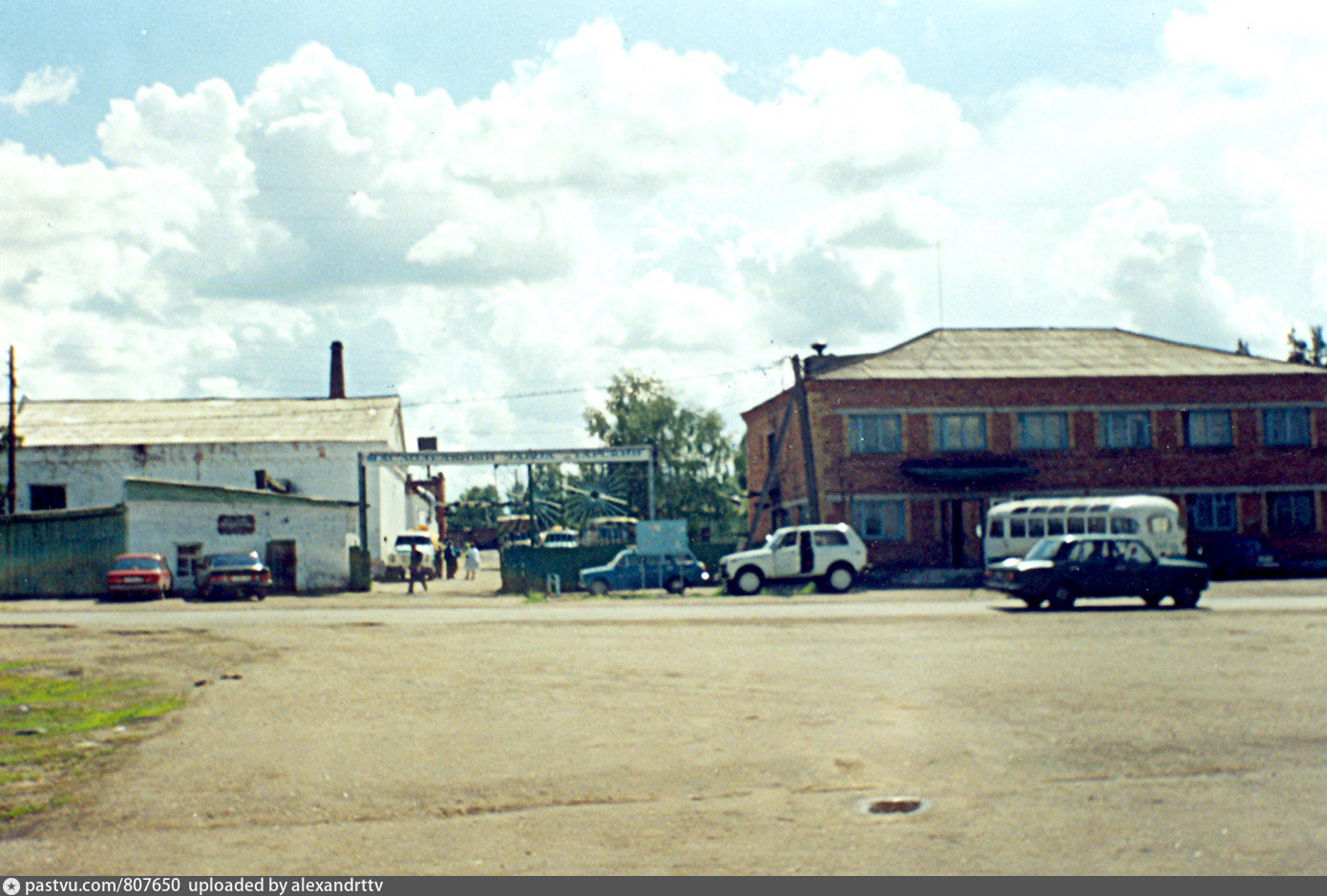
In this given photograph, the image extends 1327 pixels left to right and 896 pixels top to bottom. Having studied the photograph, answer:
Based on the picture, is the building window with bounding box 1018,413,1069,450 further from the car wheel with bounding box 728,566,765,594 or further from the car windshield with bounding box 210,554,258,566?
the car windshield with bounding box 210,554,258,566

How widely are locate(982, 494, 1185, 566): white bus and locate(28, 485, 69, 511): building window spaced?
38.1 meters

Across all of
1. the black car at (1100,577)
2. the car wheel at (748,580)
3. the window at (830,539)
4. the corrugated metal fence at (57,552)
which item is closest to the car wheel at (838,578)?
the window at (830,539)

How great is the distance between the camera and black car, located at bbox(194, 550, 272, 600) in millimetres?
35094

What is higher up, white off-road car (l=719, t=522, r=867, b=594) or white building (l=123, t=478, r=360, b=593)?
white building (l=123, t=478, r=360, b=593)

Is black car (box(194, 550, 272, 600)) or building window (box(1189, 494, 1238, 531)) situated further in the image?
building window (box(1189, 494, 1238, 531))

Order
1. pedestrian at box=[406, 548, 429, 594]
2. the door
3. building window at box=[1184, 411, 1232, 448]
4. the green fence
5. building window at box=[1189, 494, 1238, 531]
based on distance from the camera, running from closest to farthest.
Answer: the green fence < pedestrian at box=[406, 548, 429, 594] < the door < building window at box=[1189, 494, 1238, 531] < building window at box=[1184, 411, 1232, 448]

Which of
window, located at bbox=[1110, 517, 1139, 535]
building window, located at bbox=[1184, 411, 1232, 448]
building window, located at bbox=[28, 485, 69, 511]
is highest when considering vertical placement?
building window, located at bbox=[1184, 411, 1232, 448]

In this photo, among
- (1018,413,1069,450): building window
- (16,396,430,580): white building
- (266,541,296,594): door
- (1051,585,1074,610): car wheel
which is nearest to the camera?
(1051,585,1074,610): car wheel

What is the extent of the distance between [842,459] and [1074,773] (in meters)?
34.7

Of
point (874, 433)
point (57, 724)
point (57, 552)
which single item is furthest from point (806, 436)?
point (57, 724)

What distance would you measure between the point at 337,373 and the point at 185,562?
2995cm

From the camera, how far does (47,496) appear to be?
52.4 meters

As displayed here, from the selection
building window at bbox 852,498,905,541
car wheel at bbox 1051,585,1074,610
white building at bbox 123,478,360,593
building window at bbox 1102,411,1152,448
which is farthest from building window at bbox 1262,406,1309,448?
white building at bbox 123,478,360,593

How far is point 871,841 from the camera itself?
276 inches
